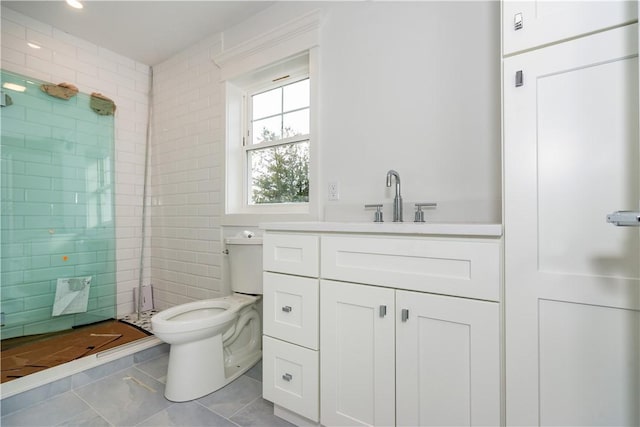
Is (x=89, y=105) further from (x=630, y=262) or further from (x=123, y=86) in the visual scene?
(x=630, y=262)

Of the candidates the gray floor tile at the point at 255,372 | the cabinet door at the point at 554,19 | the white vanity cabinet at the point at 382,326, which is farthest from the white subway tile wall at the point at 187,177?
the cabinet door at the point at 554,19

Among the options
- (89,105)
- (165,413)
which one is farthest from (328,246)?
(89,105)

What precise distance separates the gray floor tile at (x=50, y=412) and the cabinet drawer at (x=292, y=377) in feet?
3.11

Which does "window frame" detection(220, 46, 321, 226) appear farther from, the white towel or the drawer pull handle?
the white towel

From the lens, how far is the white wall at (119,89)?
89.0 inches

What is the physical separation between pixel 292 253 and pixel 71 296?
204cm

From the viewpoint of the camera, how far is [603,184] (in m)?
0.84

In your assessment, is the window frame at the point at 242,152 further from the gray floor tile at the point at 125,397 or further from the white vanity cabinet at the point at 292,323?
the gray floor tile at the point at 125,397

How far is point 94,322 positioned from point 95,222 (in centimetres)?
79

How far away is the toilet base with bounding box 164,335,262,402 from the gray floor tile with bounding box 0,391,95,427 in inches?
16.0

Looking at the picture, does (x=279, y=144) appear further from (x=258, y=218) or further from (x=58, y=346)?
(x=58, y=346)

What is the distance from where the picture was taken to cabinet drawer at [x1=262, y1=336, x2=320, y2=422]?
4.29ft

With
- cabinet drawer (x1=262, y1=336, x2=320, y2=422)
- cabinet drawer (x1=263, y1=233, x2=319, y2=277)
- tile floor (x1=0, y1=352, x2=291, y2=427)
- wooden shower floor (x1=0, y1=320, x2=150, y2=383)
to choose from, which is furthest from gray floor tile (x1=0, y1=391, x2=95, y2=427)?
cabinet drawer (x1=263, y1=233, x2=319, y2=277)

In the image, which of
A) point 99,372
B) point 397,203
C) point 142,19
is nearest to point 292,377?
point 397,203
